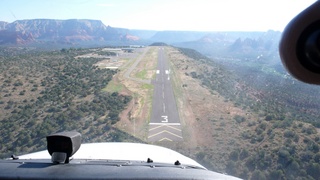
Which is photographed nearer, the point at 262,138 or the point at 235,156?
the point at 235,156

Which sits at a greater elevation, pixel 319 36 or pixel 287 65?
pixel 319 36

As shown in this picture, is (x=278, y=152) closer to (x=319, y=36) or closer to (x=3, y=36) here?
(x=319, y=36)

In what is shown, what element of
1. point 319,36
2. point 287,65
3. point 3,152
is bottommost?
point 3,152

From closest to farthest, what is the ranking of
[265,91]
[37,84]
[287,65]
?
1. [287,65]
2. [37,84]
3. [265,91]

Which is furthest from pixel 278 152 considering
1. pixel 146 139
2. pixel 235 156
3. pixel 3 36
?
pixel 3 36

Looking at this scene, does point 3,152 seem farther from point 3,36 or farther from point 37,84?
point 3,36

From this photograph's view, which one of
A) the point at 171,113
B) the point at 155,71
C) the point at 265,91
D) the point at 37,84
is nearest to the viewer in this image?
the point at 171,113

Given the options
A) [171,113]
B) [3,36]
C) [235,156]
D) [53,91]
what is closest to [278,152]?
[235,156]
